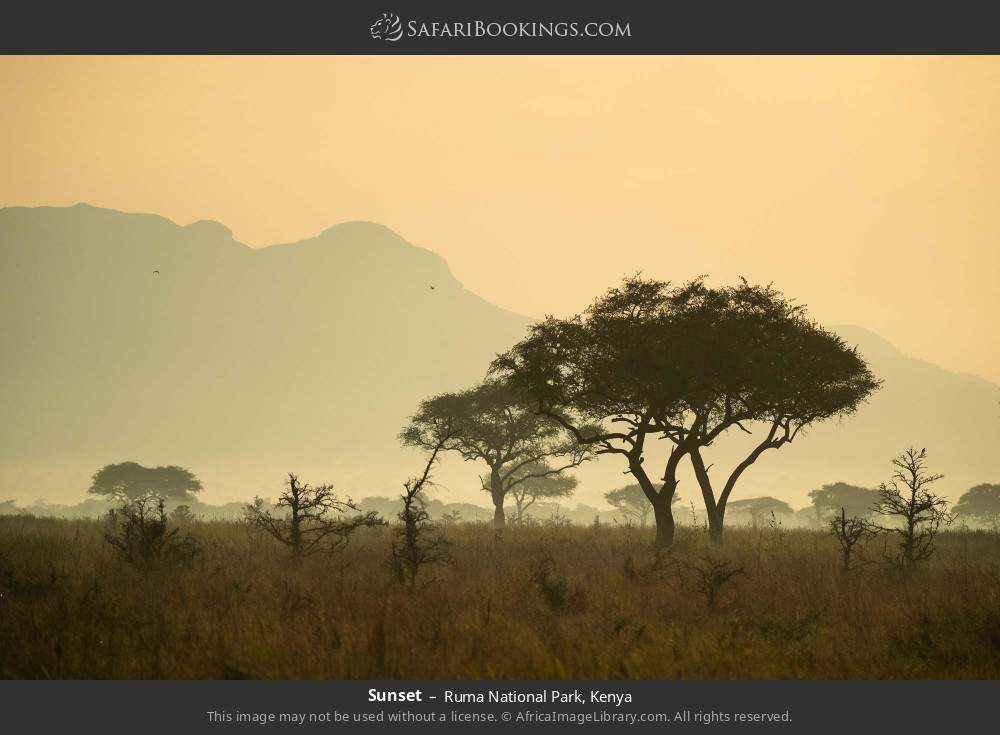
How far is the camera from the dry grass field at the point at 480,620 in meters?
9.05

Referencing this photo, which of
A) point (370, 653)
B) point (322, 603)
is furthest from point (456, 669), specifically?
point (322, 603)

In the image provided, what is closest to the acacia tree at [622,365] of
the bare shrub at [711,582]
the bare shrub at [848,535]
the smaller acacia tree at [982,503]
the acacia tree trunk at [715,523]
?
the acacia tree trunk at [715,523]

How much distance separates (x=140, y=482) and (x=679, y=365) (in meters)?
70.7

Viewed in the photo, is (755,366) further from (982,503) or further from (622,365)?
(982,503)

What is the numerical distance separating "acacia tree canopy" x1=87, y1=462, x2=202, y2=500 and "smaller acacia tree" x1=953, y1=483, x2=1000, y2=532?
80.5 m

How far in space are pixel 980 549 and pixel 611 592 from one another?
17749 mm

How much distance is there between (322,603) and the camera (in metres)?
11.7

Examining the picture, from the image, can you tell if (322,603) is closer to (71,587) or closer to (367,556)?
(71,587)

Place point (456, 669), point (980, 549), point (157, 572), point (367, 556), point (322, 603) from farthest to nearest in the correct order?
point (980, 549), point (367, 556), point (157, 572), point (322, 603), point (456, 669)

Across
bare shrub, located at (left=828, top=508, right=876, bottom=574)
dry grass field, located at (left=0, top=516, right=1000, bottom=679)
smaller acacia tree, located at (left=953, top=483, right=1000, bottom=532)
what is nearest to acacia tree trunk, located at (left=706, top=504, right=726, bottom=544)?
bare shrub, located at (left=828, top=508, right=876, bottom=574)

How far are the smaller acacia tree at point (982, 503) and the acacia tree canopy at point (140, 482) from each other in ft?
264

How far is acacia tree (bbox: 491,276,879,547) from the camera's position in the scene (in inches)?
1027

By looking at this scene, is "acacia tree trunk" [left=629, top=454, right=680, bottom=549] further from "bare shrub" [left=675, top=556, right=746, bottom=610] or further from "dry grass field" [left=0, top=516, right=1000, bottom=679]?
"bare shrub" [left=675, top=556, right=746, bottom=610]

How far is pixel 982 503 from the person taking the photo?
92.1 m
